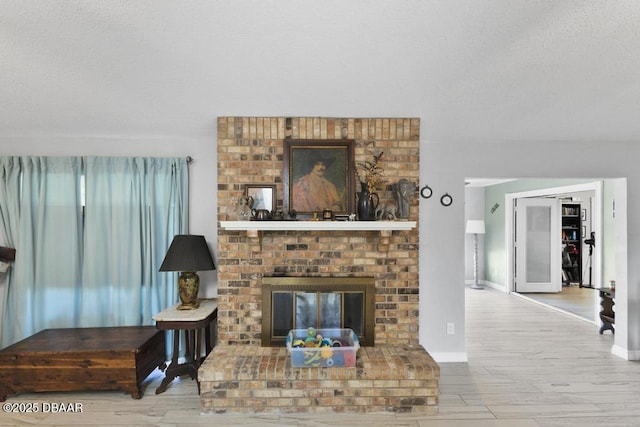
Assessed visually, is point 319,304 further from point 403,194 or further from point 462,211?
point 462,211

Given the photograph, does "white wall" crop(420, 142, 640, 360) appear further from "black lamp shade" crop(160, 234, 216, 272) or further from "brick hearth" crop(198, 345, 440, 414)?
"black lamp shade" crop(160, 234, 216, 272)

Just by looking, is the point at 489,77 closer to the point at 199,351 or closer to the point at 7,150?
the point at 199,351

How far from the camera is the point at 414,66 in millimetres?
1948

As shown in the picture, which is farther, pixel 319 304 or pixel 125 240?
pixel 125 240

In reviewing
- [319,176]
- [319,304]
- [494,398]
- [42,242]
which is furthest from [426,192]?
[42,242]

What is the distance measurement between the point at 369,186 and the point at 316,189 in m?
0.46

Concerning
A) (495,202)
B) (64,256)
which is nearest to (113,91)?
(64,256)

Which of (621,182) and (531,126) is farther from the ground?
(531,126)

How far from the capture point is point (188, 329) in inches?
111

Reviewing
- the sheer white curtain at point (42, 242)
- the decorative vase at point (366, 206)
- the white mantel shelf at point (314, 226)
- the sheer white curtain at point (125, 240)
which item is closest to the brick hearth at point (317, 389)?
the white mantel shelf at point (314, 226)

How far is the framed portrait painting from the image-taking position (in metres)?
3.00

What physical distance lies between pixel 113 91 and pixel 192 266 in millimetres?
1453

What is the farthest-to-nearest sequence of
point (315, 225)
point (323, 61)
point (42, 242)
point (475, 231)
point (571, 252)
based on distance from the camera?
point (571, 252) < point (475, 231) < point (42, 242) < point (315, 225) < point (323, 61)

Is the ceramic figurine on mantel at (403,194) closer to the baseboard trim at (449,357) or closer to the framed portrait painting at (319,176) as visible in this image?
the framed portrait painting at (319,176)
